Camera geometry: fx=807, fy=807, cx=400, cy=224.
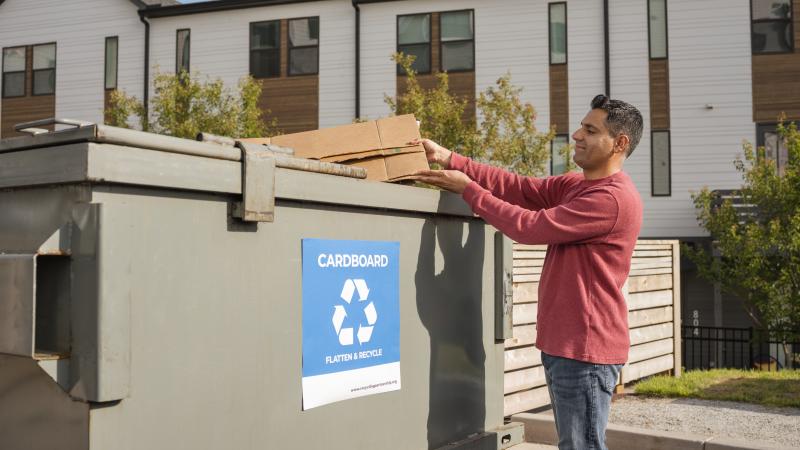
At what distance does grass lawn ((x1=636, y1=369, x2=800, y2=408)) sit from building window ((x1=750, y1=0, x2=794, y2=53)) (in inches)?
456

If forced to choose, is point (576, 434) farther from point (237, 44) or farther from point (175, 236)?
point (237, 44)

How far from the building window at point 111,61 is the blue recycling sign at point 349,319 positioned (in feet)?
76.2

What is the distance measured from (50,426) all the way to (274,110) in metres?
21.2

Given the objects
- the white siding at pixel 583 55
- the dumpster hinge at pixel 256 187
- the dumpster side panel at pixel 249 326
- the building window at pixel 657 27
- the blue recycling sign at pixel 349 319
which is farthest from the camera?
the white siding at pixel 583 55

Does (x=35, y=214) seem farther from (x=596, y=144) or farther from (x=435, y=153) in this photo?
(x=596, y=144)

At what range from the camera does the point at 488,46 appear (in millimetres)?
20672

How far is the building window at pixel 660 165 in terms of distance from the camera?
1927 centimetres

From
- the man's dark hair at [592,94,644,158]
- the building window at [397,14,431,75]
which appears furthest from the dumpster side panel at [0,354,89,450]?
the building window at [397,14,431,75]

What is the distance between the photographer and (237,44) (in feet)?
74.2

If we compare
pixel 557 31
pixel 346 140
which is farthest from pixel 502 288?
pixel 557 31

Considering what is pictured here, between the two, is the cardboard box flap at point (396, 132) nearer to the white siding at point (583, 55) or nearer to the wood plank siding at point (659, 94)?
the white siding at point (583, 55)

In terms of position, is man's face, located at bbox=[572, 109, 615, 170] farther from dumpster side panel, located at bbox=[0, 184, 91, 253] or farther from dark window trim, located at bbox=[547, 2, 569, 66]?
dark window trim, located at bbox=[547, 2, 569, 66]

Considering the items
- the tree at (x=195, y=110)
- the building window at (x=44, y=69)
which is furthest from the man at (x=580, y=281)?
the building window at (x=44, y=69)

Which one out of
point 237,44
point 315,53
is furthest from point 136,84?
point 315,53
